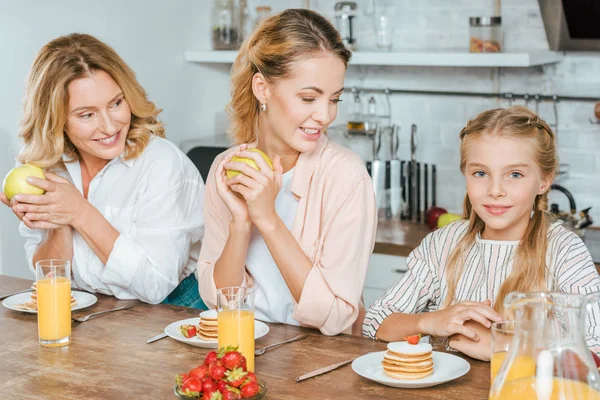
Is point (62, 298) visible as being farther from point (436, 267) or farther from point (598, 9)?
point (598, 9)

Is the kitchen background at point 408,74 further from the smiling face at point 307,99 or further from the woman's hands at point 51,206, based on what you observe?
the smiling face at point 307,99

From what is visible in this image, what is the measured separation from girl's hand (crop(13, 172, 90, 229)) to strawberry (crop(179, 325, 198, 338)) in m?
0.51

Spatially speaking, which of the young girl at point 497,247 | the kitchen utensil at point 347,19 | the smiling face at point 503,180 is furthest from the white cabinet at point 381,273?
the smiling face at point 503,180

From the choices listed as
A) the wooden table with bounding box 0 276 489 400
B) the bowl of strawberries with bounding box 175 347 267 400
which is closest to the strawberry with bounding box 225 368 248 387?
the bowl of strawberries with bounding box 175 347 267 400

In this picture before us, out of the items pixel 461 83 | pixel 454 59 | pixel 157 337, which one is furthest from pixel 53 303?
pixel 461 83

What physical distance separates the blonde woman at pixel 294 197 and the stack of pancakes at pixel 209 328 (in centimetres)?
19

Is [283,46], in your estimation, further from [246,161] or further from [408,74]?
[408,74]

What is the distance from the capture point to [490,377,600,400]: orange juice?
954 mm

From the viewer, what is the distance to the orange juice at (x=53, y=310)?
173 centimetres

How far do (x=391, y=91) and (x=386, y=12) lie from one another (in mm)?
335

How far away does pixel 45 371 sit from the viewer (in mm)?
1597

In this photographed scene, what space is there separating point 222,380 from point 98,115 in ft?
3.55

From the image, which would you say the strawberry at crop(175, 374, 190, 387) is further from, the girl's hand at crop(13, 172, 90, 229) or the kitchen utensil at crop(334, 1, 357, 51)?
the kitchen utensil at crop(334, 1, 357, 51)

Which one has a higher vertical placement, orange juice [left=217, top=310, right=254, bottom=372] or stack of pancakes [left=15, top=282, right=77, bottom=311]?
orange juice [left=217, top=310, right=254, bottom=372]
